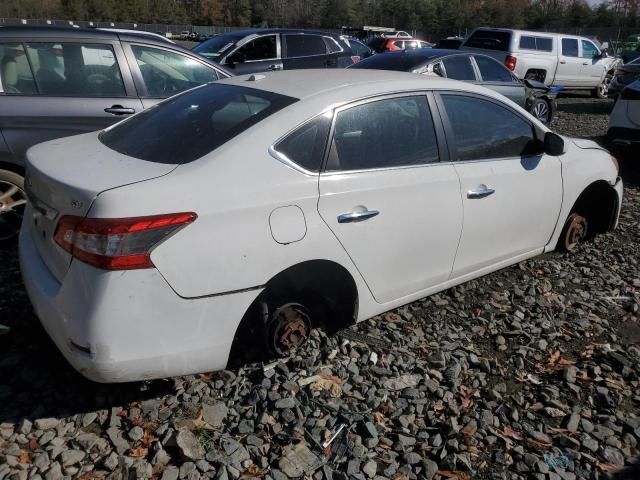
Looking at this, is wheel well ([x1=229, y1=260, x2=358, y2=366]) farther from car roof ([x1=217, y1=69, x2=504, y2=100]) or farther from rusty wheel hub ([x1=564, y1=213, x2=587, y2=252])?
rusty wheel hub ([x1=564, y1=213, x2=587, y2=252])

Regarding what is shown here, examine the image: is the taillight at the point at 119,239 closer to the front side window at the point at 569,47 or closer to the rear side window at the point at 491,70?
the rear side window at the point at 491,70

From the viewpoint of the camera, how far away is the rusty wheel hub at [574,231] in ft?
15.4

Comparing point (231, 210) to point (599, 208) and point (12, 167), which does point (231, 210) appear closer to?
point (12, 167)

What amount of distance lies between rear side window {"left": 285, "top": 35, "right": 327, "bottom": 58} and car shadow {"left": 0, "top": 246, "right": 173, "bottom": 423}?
9.07m

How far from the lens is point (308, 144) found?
284 centimetres

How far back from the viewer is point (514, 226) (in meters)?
3.90

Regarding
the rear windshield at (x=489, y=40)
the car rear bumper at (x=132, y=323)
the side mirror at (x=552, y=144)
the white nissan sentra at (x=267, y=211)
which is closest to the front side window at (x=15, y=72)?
the white nissan sentra at (x=267, y=211)

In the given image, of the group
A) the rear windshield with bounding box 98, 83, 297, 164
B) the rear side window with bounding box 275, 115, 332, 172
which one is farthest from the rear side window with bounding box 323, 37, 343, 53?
the rear side window with bounding box 275, 115, 332, 172

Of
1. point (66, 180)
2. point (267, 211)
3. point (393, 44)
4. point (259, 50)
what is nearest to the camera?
point (66, 180)

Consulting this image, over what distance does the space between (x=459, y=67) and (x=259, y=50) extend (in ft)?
13.7

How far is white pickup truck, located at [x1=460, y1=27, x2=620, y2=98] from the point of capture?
573 inches

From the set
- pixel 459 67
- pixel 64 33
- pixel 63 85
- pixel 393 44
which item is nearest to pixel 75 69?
pixel 63 85

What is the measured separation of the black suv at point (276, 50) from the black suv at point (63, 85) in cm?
564

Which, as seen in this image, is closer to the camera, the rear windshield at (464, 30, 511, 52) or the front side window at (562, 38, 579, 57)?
the rear windshield at (464, 30, 511, 52)
